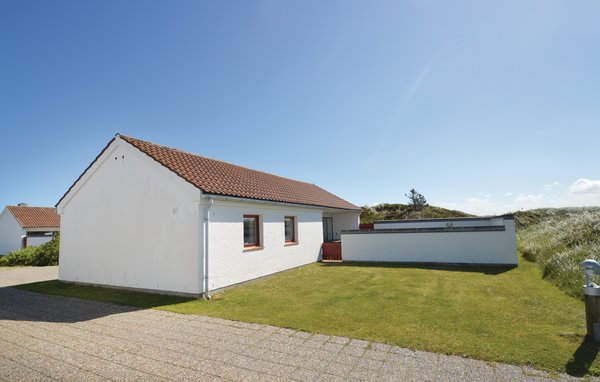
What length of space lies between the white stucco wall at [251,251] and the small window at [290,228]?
0.76 ft

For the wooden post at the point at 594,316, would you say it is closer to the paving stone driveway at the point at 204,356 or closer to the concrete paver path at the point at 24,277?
the paving stone driveway at the point at 204,356

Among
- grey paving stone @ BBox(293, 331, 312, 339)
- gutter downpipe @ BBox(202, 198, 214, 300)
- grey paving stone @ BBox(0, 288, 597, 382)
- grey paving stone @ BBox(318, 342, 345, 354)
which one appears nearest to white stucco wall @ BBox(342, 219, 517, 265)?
gutter downpipe @ BBox(202, 198, 214, 300)

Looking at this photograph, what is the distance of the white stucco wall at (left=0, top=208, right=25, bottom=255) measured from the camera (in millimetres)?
27648

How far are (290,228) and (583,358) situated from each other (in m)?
11.6

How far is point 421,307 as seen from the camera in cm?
745

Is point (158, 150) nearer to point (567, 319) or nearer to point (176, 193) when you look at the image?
point (176, 193)

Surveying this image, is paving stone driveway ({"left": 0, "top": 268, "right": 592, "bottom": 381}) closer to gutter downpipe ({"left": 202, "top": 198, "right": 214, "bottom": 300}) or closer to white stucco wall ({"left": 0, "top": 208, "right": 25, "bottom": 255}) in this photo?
gutter downpipe ({"left": 202, "top": 198, "right": 214, "bottom": 300})

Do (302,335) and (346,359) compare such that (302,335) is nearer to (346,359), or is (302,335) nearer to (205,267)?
(346,359)

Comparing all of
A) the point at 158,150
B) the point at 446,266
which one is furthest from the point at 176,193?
the point at 446,266

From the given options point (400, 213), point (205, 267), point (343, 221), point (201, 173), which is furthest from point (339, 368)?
point (400, 213)

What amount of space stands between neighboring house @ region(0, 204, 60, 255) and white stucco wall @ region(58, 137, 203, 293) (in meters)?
21.2

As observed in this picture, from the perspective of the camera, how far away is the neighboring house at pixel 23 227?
1085 inches

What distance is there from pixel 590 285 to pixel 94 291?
13.4 metres

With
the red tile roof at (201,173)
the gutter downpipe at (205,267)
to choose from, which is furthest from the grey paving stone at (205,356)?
the red tile roof at (201,173)
